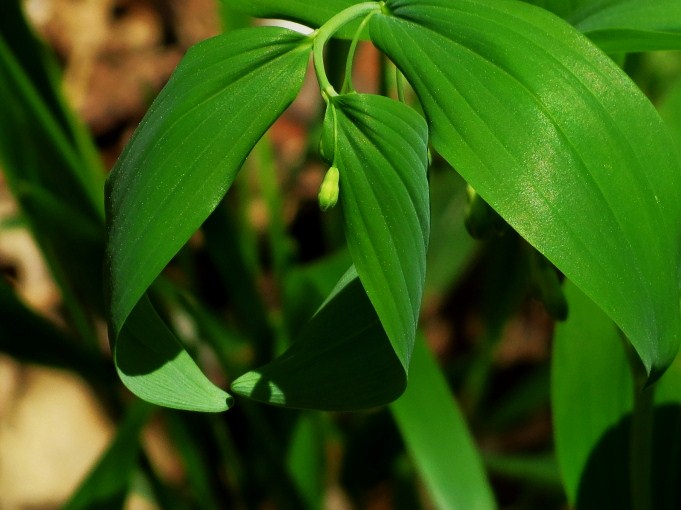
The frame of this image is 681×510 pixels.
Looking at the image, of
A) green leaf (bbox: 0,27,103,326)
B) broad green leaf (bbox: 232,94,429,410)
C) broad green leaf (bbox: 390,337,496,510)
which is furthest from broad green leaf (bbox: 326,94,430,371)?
green leaf (bbox: 0,27,103,326)

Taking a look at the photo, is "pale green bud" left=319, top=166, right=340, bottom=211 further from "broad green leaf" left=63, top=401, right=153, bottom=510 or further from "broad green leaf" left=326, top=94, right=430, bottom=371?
"broad green leaf" left=63, top=401, right=153, bottom=510

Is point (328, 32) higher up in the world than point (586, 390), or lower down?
higher up

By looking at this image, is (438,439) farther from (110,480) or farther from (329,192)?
(329,192)

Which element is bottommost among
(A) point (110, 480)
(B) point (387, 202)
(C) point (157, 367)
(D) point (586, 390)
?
(A) point (110, 480)

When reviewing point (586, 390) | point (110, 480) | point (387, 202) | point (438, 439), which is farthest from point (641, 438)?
point (110, 480)

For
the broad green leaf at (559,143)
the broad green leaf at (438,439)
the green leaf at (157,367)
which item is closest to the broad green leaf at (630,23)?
the broad green leaf at (559,143)

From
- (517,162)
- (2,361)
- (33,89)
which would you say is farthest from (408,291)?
(2,361)
